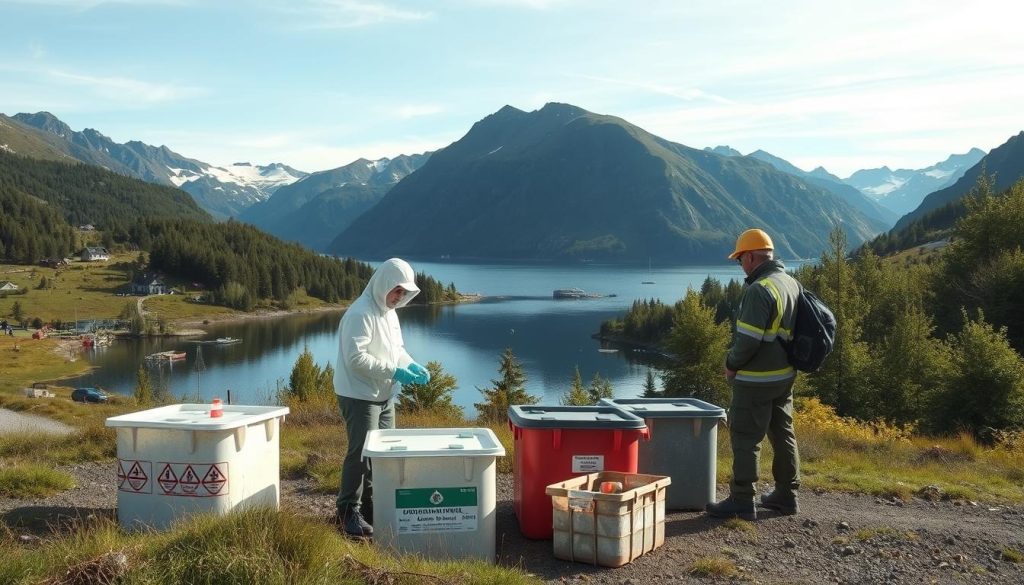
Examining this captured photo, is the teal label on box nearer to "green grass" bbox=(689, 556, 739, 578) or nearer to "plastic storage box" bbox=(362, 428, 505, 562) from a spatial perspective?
"plastic storage box" bbox=(362, 428, 505, 562)

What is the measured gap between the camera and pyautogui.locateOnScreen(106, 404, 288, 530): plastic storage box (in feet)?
19.2

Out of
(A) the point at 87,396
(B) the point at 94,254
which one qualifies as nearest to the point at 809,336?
(A) the point at 87,396

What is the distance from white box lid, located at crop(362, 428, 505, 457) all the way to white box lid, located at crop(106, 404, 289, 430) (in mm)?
980

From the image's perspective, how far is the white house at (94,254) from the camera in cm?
16138

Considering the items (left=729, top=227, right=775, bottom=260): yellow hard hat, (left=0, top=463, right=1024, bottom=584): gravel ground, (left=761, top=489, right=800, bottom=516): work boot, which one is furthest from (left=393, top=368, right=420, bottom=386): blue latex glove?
(left=761, top=489, right=800, bottom=516): work boot

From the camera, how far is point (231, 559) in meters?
4.25

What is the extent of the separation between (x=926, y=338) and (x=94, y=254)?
167 m

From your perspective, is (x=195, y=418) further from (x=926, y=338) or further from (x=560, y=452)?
(x=926, y=338)

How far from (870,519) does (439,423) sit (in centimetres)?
697

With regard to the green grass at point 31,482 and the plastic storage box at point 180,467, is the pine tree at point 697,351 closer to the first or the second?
the green grass at point 31,482

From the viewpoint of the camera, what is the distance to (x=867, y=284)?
42.8 m

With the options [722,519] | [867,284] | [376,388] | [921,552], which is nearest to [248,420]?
[376,388]

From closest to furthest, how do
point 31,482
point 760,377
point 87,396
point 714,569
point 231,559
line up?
point 231,559 < point 714,569 < point 760,377 < point 31,482 < point 87,396

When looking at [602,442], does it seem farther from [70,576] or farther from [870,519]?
[70,576]
